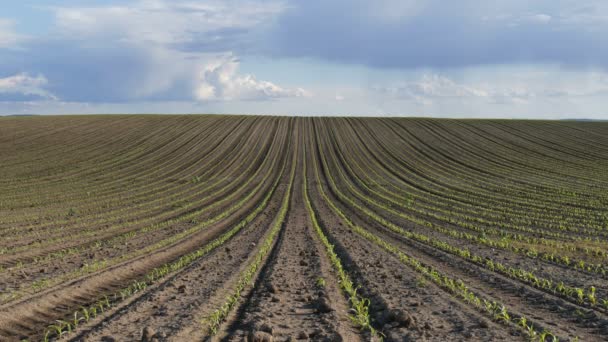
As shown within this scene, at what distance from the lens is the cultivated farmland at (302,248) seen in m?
7.03

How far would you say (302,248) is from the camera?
13.6 meters

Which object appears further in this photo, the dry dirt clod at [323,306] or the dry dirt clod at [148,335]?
the dry dirt clod at [323,306]

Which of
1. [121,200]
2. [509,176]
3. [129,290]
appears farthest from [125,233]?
[509,176]

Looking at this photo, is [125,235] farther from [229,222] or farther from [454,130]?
[454,130]

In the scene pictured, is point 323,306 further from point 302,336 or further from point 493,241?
point 493,241

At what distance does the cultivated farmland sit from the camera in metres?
7.03

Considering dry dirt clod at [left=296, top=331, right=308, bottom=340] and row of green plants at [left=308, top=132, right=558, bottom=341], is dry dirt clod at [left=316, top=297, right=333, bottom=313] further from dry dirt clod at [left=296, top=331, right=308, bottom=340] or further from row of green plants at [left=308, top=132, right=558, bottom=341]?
row of green plants at [left=308, top=132, right=558, bottom=341]

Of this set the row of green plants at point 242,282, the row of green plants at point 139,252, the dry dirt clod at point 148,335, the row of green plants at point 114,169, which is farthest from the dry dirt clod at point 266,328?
the row of green plants at point 114,169

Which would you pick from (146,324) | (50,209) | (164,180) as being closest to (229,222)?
(50,209)

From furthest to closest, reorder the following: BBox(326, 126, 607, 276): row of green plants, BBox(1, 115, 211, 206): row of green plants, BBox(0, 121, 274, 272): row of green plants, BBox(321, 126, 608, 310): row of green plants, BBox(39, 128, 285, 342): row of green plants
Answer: BBox(1, 115, 211, 206): row of green plants → BBox(0, 121, 274, 272): row of green plants → BBox(326, 126, 607, 276): row of green plants → BBox(321, 126, 608, 310): row of green plants → BBox(39, 128, 285, 342): row of green plants

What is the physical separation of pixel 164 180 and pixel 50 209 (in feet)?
38.4

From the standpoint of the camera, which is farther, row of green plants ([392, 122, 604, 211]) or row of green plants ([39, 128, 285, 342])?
row of green plants ([392, 122, 604, 211])

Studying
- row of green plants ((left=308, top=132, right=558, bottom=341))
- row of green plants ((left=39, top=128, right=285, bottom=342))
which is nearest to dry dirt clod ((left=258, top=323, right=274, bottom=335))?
row of green plants ((left=39, top=128, right=285, bottom=342))

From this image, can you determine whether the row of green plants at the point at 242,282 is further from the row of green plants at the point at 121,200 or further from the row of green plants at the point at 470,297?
the row of green plants at the point at 121,200
